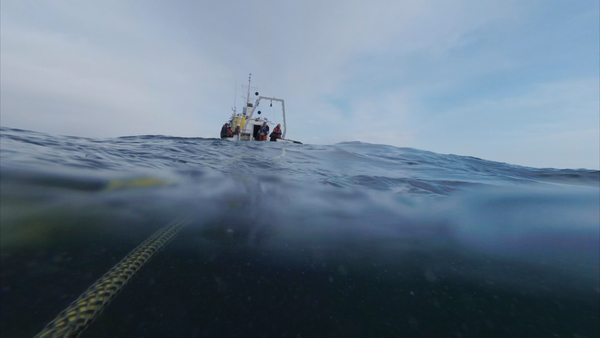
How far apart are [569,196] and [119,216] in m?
7.61

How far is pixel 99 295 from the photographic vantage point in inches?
63.7

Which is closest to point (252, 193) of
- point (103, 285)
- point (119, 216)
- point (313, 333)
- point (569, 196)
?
point (119, 216)

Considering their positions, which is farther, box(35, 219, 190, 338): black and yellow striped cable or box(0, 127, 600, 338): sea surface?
box(0, 127, 600, 338): sea surface

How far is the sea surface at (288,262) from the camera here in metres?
1.61

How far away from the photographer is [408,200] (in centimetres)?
427

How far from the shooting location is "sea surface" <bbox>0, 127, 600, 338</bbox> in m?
1.61

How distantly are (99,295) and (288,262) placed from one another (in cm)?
146

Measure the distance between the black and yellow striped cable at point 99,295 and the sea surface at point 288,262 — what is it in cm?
5

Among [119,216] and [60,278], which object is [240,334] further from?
[119,216]

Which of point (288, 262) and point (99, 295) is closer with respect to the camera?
point (99, 295)

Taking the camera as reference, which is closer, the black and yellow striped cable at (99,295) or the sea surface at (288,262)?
the black and yellow striped cable at (99,295)

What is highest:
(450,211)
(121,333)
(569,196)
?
(569,196)

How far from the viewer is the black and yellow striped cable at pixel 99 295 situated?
137 cm

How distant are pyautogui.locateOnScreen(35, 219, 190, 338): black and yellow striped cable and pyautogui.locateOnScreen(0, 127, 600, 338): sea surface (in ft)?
0.17
